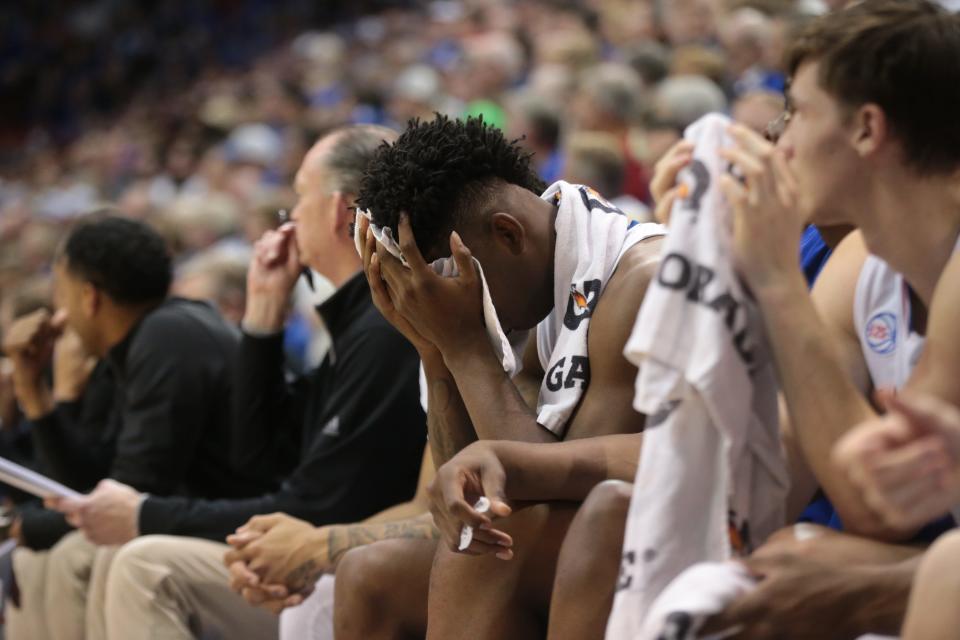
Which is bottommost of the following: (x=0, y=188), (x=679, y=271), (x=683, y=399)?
(x=0, y=188)

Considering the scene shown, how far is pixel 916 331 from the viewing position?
206 centimetres

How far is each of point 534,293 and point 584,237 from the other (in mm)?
145

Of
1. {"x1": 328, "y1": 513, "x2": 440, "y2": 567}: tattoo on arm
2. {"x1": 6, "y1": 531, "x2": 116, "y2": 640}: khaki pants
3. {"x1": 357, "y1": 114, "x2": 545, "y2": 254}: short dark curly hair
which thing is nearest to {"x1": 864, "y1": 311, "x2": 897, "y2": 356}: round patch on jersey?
{"x1": 357, "y1": 114, "x2": 545, "y2": 254}: short dark curly hair

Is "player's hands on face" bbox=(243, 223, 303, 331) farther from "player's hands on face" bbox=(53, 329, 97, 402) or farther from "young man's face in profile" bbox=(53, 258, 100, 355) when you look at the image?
"player's hands on face" bbox=(53, 329, 97, 402)

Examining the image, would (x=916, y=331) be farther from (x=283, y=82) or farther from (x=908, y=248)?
(x=283, y=82)

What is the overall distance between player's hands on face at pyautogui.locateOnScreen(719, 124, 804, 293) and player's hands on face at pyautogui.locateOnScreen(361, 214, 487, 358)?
2.39 ft

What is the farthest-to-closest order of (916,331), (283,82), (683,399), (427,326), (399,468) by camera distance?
(283,82), (399,468), (427,326), (916,331), (683,399)

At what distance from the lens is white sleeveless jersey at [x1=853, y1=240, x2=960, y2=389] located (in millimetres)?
2061

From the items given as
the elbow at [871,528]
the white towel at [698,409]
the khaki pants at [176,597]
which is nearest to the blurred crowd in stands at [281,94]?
the khaki pants at [176,597]

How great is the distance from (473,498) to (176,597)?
1.46 metres

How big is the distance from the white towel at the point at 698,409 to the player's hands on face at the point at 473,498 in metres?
0.28

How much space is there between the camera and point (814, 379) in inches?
72.1

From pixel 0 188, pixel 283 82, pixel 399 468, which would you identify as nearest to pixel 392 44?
pixel 283 82

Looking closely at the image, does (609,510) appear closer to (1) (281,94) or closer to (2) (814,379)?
(2) (814,379)
